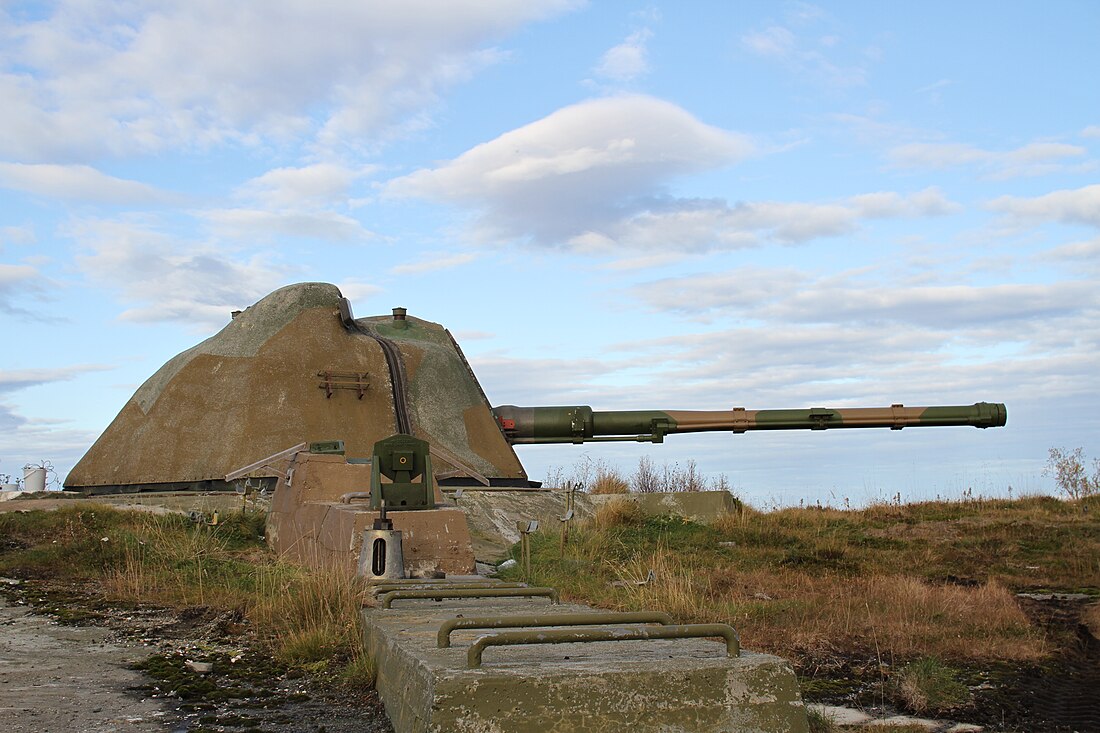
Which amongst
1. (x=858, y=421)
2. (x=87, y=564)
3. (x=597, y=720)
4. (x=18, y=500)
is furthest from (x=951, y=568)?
(x=18, y=500)

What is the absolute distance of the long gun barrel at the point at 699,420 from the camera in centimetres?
1630

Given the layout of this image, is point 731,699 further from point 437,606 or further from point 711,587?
point 711,587

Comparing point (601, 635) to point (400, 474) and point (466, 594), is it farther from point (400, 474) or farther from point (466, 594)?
point (400, 474)

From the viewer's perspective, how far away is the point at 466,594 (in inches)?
211

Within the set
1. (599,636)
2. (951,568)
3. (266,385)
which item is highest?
(266,385)

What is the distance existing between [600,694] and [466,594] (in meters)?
2.36

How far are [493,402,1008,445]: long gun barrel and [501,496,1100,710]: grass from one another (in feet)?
4.81

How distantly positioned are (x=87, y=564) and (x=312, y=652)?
474cm

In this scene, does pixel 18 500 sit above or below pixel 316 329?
below

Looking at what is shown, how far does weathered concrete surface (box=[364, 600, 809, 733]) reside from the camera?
3010mm

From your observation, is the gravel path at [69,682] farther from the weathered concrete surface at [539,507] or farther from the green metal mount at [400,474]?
the weathered concrete surface at [539,507]

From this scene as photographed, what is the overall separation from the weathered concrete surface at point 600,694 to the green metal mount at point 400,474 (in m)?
4.40

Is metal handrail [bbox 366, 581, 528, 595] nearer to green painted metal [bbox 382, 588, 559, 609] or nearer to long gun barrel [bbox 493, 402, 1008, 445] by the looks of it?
green painted metal [bbox 382, 588, 559, 609]

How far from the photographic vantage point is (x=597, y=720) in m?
3.06
